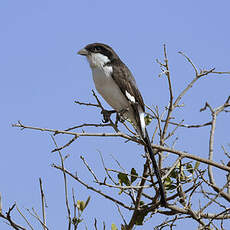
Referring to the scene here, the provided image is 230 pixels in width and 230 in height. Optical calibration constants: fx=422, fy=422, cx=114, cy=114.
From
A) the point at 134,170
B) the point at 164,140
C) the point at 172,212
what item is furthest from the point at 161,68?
the point at 172,212

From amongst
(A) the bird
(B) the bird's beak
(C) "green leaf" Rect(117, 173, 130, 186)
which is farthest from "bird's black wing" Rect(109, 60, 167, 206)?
(C) "green leaf" Rect(117, 173, 130, 186)

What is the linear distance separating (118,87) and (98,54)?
2.14ft

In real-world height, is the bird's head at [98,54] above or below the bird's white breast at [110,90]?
above

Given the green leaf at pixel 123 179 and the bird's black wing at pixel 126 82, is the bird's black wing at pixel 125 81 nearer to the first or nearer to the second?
the bird's black wing at pixel 126 82

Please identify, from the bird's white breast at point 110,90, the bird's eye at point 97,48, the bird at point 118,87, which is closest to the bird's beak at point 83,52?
the bird at point 118,87

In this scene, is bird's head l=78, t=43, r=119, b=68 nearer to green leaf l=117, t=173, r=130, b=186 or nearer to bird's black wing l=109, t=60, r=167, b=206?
bird's black wing l=109, t=60, r=167, b=206

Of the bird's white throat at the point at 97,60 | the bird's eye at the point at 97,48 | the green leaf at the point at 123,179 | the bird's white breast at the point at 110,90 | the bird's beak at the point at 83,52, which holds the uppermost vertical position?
the bird's eye at the point at 97,48

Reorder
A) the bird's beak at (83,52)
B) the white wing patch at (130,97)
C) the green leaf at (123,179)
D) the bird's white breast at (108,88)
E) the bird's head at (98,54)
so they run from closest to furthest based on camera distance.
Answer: the green leaf at (123,179) → the bird's white breast at (108,88) → the white wing patch at (130,97) → the bird's head at (98,54) → the bird's beak at (83,52)

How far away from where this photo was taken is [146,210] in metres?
3.45

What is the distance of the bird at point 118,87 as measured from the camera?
5164 mm

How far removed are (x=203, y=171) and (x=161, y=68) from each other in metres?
1.05

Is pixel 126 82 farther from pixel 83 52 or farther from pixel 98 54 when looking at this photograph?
pixel 83 52

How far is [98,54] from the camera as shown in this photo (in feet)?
18.3

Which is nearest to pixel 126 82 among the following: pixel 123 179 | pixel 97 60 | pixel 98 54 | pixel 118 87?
pixel 118 87
